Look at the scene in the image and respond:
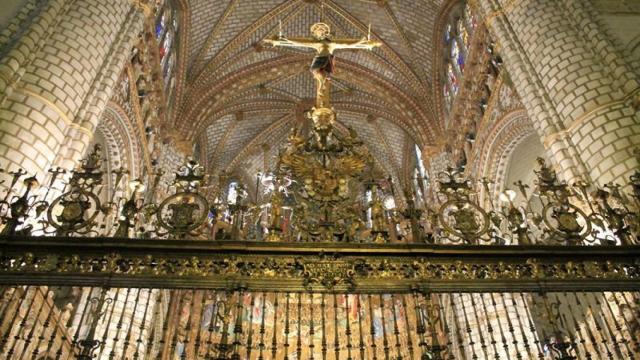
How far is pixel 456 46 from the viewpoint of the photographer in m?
14.8

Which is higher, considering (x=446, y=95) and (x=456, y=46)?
(x=456, y=46)

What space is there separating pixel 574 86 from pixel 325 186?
4.55m

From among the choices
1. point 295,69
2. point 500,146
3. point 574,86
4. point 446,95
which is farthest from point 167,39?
point 574,86

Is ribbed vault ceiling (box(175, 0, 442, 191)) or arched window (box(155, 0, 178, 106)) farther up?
ribbed vault ceiling (box(175, 0, 442, 191))

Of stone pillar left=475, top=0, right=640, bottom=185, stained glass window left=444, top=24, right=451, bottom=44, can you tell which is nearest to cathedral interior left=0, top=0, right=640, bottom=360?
stone pillar left=475, top=0, right=640, bottom=185

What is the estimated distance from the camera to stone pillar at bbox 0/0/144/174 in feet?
21.6

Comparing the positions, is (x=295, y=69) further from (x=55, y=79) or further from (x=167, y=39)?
Answer: (x=55, y=79)

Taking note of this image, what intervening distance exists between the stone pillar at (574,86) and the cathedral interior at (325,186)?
27 millimetres

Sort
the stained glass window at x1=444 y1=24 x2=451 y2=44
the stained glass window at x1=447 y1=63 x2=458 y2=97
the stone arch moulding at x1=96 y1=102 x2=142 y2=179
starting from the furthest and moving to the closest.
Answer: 1. the stained glass window at x1=444 y1=24 x2=451 y2=44
2. the stained glass window at x1=447 y1=63 x2=458 y2=97
3. the stone arch moulding at x1=96 y1=102 x2=142 y2=179

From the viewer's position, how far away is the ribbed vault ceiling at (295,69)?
16.1m

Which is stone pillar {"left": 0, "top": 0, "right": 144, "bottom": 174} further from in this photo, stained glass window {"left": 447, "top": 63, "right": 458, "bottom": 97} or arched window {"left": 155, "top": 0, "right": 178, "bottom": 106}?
stained glass window {"left": 447, "top": 63, "right": 458, "bottom": 97}

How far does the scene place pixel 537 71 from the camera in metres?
8.23

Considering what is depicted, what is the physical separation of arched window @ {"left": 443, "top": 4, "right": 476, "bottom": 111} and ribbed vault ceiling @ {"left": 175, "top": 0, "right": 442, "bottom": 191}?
66 cm

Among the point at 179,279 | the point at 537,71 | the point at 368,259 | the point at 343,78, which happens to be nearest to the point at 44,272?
the point at 179,279
